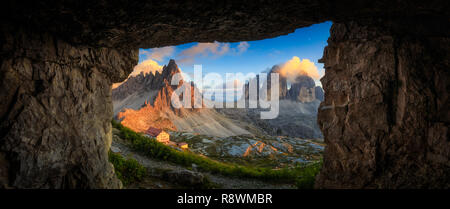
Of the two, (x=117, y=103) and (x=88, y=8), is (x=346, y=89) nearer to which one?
(x=88, y=8)

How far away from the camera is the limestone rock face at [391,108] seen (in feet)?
23.8

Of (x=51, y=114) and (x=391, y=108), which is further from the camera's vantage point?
(x=391, y=108)

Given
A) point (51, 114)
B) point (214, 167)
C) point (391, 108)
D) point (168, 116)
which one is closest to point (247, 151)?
point (214, 167)

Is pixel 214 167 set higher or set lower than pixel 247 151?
higher

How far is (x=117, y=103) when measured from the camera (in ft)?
633

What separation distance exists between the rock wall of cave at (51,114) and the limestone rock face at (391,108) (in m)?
10.2

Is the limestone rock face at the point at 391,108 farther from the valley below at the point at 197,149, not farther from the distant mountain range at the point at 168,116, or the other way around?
the distant mountain range at the point at 168,116

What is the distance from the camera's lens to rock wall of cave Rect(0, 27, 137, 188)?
4.90 metres

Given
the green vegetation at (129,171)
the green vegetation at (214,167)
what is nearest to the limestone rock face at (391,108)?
the green vegetation at (214,167)

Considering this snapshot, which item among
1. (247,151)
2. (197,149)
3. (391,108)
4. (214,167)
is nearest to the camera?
(391,108)

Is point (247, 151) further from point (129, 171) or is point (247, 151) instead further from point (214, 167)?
point (129, 171)

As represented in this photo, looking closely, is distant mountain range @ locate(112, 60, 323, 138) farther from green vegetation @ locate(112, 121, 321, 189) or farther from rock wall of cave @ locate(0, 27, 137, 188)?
rock wall of cave @ locate(0, 27, 137, 188)

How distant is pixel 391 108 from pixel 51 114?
1188 cm

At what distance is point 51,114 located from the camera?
5711 mm
